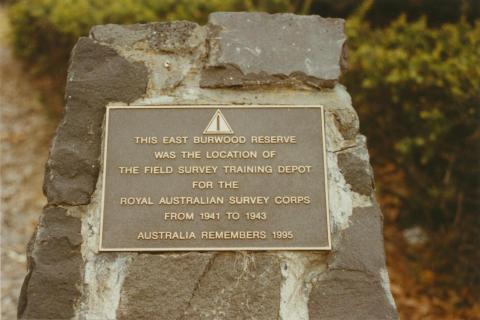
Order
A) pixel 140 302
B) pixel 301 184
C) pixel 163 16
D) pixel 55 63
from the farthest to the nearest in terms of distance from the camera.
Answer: pixel 55 63, pixel 163 16, pixel 301 184, pixel 140 302

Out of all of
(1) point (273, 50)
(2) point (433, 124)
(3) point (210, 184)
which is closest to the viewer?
(3) point (210, 184)

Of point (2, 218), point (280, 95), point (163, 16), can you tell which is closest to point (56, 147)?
point (280, 95)

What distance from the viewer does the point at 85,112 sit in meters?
2.81

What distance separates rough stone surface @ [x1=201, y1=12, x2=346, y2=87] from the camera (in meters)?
2.87

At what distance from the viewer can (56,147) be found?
8.95 feet

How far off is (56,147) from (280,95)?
1245 millimetres

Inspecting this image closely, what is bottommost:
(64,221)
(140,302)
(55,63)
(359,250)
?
(140,302)

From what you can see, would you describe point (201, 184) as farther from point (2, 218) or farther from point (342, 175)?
point (2, 218)

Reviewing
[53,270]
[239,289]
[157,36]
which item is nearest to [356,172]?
[239,289]

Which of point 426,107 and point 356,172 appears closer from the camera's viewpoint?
point 356,172

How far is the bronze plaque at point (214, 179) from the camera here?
2.60m

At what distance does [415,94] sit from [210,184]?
235cm

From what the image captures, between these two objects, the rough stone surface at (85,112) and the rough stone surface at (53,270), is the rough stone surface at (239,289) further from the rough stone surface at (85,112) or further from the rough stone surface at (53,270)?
the rough stone surface at (85,112)

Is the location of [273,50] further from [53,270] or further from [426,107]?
[426,107]
